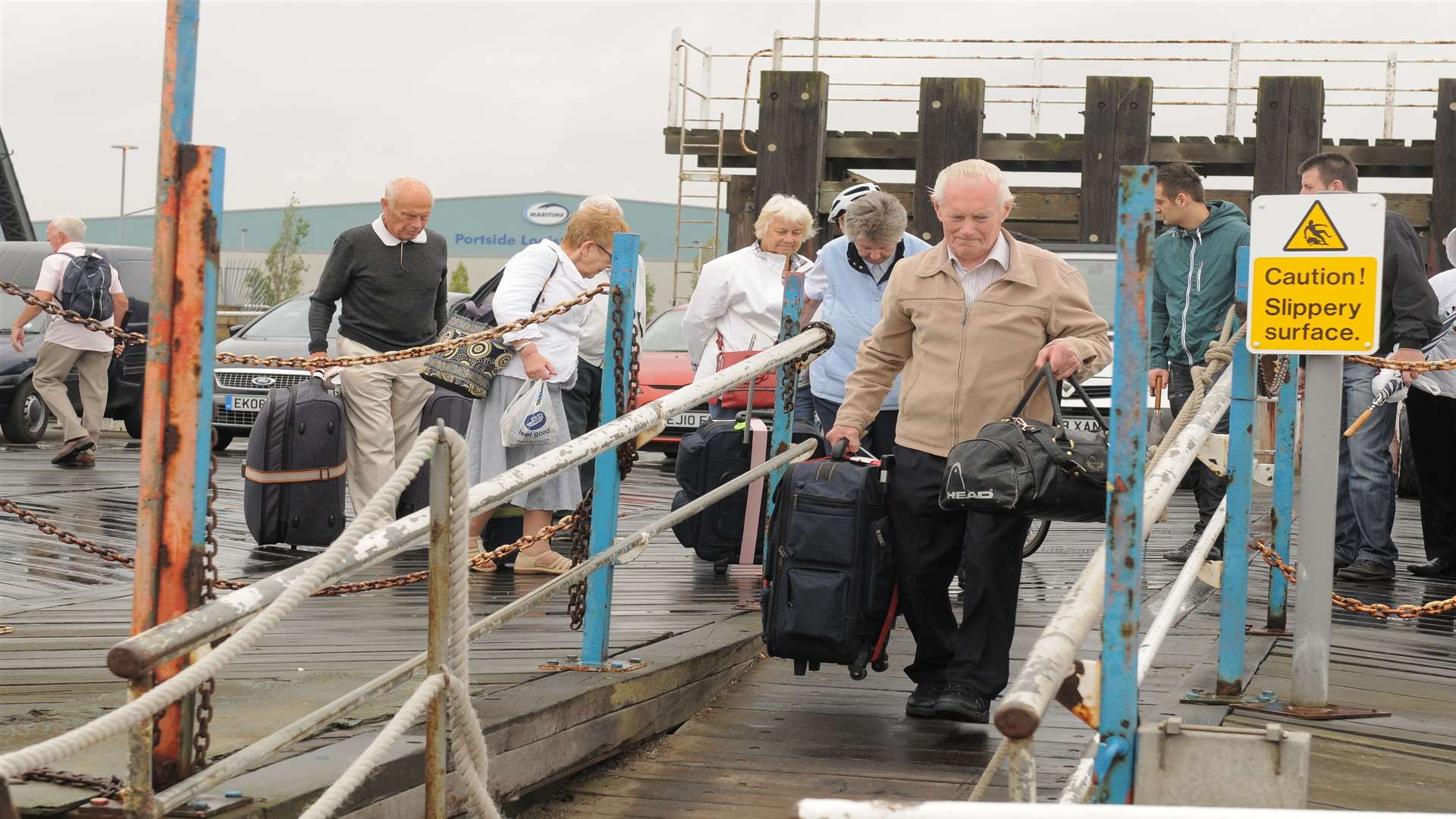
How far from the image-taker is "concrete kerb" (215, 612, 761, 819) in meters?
3.36

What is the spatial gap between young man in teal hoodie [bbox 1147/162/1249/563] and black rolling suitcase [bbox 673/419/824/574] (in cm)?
204

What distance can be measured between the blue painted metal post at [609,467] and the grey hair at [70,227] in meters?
8.91

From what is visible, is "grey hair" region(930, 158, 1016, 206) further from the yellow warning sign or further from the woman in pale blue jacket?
the woman in pale blue jacket

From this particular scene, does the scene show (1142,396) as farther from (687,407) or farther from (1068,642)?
(687,407)

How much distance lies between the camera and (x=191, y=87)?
125 inches

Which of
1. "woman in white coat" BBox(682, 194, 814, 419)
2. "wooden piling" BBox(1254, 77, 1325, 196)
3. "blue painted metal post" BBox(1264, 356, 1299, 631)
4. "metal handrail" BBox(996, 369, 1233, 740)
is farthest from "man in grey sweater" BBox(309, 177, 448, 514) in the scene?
"wooden piling" BBox(1254, 77, 1325, 196)

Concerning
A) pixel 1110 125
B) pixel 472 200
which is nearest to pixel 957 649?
pixel 1110 125

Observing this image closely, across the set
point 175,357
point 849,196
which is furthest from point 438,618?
point 849,196

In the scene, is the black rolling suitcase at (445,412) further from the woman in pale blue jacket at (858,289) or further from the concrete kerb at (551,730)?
the concrete kerb at (551,730)

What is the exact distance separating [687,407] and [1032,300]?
3.46 ft

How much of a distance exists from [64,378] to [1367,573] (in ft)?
31.4

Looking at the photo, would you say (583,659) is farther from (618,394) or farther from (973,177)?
(973,177)

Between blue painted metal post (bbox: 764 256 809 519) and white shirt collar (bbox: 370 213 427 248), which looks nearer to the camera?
blue painted metal post (bbox: 764 256 809 519)

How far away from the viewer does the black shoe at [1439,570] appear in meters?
7.82
